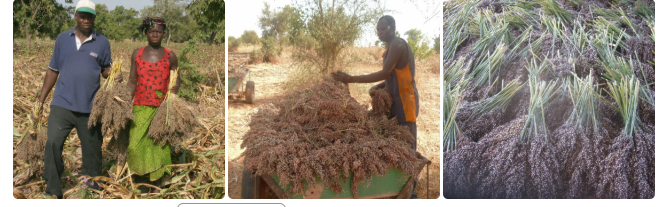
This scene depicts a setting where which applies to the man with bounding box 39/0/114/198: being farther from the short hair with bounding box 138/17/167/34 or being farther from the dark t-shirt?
the dark t-shirt

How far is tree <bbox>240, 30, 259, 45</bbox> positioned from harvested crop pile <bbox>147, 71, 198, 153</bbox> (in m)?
0.67

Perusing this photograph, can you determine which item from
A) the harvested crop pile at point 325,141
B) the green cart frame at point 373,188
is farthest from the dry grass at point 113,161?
the green cart frame at point 373,188

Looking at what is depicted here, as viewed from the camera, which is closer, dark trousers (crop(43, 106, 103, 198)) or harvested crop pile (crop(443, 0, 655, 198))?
dark trousers (crop(43, 106, 103, 198))

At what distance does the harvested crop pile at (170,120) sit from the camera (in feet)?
9.36

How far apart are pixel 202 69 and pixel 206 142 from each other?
0.76 meters

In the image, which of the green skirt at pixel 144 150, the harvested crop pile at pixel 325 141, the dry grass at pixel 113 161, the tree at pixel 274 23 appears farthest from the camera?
the tree at pixel 274 23

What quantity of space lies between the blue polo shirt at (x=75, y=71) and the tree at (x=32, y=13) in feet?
1.61

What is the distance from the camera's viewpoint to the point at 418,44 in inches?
127

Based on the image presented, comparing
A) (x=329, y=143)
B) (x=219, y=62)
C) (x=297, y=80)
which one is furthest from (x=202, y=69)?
(x=329, y=143)

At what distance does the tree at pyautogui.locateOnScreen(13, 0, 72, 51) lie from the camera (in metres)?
3.02

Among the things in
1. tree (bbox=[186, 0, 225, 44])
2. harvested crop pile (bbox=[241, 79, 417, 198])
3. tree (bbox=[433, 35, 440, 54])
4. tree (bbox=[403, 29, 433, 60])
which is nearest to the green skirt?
harvested crop pile (bbox=[241, 79, 417, 198])

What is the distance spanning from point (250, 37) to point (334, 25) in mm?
828

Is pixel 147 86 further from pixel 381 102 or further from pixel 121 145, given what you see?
pixel 381 102

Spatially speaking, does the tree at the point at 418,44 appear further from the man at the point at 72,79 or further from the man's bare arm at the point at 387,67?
the man at the point at 72,79
